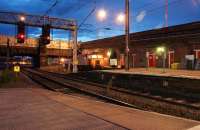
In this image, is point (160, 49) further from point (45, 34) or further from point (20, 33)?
point (20, 33)

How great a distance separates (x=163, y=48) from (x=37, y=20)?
63.2 ft

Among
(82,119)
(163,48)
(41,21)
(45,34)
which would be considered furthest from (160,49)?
(82,119)

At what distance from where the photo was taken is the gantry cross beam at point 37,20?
41.3 metres

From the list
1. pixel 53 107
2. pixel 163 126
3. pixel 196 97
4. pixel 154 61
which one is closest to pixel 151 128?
pixel 163 126

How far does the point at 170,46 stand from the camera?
3766 cm

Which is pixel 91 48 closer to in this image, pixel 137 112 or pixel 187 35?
pixel 187 35

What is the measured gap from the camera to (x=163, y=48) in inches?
1515

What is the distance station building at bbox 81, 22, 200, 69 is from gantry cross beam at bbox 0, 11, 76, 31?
9.11 meters

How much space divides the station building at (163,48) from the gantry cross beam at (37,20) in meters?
9.11

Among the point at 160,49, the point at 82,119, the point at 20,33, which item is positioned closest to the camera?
the point at 82,119

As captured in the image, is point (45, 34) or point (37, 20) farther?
point (37, 20)

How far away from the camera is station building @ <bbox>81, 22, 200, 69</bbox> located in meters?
33.8

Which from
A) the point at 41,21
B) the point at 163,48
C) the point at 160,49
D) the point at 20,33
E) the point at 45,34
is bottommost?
the point at 160,49

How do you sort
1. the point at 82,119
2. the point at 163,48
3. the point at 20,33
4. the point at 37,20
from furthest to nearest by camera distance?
the point at 37,20
the point at 163,48
the point at 20,33
the point at 82,119
